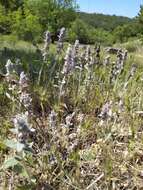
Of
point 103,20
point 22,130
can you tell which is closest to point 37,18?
point 22,130

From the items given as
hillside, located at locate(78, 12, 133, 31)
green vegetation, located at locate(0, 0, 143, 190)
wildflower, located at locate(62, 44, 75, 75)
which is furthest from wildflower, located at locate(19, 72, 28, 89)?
hillside, located at locate(78, 12, 133, 31)

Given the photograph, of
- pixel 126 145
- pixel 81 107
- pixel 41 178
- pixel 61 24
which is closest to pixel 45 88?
pixel 81 107

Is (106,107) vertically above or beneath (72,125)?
above

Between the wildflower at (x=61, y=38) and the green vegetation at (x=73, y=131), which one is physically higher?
the wildflower at (x=61, y=38)

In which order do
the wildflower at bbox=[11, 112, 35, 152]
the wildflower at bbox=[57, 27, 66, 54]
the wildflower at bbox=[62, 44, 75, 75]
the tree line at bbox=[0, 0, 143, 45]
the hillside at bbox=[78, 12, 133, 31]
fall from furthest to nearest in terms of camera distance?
the hillside at bbox=[78, 12, 133, 31] < the tree line at bbox=[0, 0, 143, 45] < the wildflower at bbox=[57, 27, 66, 54] < the wildflower at bbox=[62, 44, 75, 75] < the wildflower at bbox=[11, 112, 35, 152]

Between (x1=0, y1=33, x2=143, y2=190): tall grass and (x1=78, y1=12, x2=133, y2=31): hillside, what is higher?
(x1=0, y1=33, x2=143, y2=190): tall grass

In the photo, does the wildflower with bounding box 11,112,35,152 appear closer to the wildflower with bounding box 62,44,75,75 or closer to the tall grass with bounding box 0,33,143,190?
the tall grass with bounding box 0,33,143,190

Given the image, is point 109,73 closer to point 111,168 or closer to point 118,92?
point 118,92

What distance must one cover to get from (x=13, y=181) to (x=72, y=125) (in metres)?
0.67

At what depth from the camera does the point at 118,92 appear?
2979 millimetres

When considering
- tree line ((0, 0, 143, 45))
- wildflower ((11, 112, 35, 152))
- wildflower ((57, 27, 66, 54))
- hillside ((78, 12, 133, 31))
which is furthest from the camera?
hillside ((78, 12, 133, 31))

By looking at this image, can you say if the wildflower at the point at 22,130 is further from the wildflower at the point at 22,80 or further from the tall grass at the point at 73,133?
the wildflower at the point at 22,80

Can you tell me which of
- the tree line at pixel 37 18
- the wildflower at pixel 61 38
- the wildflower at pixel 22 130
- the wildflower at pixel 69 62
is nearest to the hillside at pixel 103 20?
the tree line at pixel 37 18

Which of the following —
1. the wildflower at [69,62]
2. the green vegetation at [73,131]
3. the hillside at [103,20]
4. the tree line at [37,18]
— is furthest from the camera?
the hillside at [103,20]
